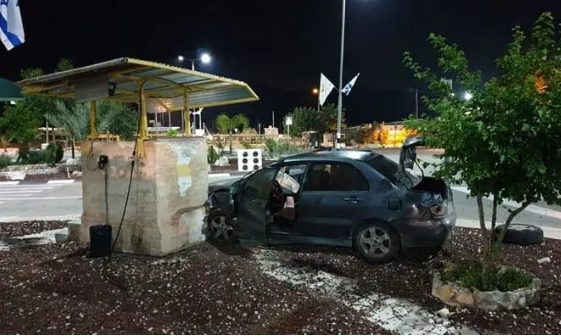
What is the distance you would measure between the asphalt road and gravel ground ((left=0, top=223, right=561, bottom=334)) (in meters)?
2.66

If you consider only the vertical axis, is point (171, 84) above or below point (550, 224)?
above

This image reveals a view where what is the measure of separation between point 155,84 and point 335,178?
3489mm

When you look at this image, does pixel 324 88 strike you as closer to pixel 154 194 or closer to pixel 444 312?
pixel 154 194

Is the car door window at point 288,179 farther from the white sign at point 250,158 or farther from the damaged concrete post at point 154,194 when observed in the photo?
the white sign at point 250,158

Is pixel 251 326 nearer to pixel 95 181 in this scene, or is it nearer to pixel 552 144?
pixel 552 144

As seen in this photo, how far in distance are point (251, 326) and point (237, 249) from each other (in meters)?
2.50

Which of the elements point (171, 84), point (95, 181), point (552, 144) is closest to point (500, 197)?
point (552, 144)

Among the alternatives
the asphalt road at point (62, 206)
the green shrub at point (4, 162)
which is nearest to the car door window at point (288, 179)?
the asphalt road at point (62, 206)

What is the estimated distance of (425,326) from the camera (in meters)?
3.86

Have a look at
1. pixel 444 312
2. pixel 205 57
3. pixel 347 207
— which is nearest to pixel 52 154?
pixel 205 57

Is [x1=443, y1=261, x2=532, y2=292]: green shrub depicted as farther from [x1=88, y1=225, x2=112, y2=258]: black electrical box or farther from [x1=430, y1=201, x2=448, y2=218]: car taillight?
[x1=88, y1=225, x2=112, y2=258]: black electrical box

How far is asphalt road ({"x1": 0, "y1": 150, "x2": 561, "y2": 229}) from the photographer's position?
932 cm

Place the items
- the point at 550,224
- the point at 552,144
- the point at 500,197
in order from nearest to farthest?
the point at 552,144 < the point at 500,197 < the point at 550,224

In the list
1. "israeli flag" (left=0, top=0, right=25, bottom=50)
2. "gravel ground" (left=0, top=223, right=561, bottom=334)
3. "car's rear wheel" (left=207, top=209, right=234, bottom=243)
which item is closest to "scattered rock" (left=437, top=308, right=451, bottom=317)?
"gravel ground" (left=0, top=223, right=561, bottom=334)
